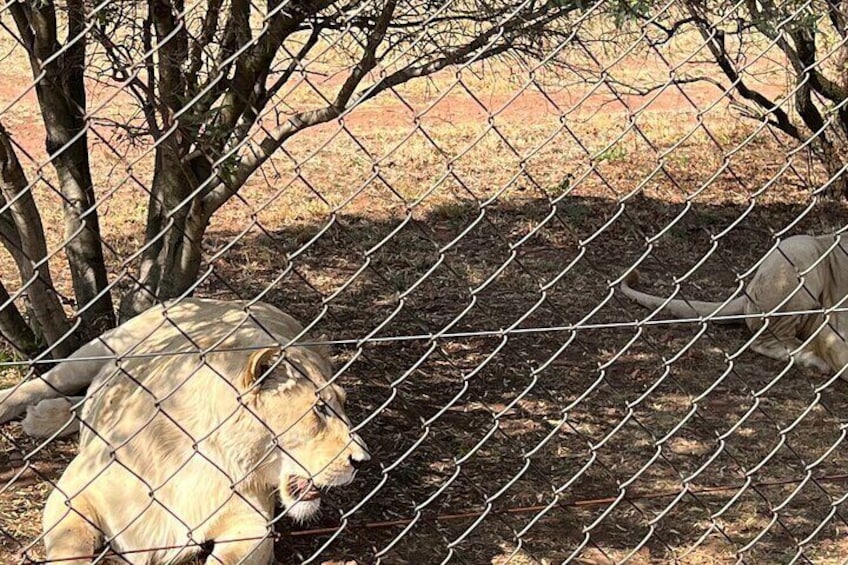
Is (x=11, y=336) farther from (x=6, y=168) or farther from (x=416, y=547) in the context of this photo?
(x=416, y=547)

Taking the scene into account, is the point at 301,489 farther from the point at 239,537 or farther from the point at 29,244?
the point at 29,244

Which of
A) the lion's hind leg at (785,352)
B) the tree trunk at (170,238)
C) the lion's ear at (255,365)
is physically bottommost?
the lion's hind leg at (785,352)

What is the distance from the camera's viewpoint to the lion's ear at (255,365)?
3.62 meters

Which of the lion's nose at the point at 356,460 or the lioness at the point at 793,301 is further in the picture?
the lioness at the point at 793,301

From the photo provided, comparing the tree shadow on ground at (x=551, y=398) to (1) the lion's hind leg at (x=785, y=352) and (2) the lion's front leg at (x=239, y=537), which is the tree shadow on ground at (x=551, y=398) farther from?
(2) the lion's front leg at (x=239, y=537)

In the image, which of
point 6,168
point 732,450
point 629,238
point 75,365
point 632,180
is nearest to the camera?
point 6,168

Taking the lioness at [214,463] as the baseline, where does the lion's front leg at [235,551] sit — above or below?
below

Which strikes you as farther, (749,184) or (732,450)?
(749,184)

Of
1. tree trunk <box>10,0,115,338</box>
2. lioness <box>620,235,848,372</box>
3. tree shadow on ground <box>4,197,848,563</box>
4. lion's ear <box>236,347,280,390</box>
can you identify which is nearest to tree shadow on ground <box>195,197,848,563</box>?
tree shadow on ground <box>4,197,848,563</box>

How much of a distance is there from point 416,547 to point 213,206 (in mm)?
1487

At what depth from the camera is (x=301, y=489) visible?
12.5ft

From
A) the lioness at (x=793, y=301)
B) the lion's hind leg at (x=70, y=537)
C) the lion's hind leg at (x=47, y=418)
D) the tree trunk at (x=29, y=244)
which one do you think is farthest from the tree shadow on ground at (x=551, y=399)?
the lion's hind leg at (x=47, y=418)

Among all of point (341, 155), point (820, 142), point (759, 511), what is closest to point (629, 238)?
Answer: point (820, 142)

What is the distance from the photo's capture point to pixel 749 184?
8.90 meters
